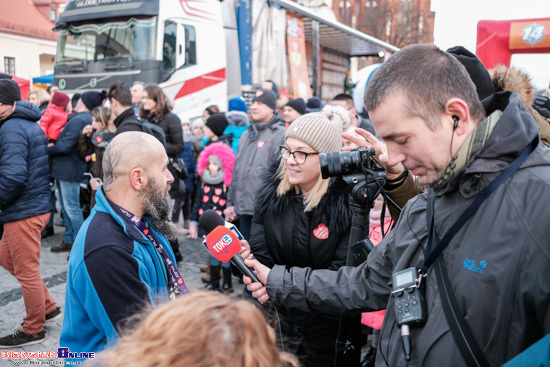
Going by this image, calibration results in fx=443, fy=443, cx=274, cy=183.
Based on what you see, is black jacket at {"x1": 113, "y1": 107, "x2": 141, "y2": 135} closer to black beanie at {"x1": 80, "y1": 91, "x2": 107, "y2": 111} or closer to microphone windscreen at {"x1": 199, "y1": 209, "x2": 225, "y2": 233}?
black beanie at {"x1": 80, "y1": 91, "x2": 107, "y2": 111}

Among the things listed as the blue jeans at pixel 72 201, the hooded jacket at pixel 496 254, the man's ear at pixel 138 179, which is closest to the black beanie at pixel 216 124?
the blue jeans at pixel 72 201

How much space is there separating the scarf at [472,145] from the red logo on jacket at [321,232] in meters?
1.14

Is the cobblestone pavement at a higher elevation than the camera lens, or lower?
lower

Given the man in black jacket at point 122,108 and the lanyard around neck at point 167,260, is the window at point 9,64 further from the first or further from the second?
the lanyard around neck at point 167,260

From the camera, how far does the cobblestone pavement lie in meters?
3.74

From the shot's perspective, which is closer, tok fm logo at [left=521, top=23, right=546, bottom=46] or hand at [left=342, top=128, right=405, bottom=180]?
hand at [left=342, top=128, right=405, bottom=180]

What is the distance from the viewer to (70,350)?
6.50ft

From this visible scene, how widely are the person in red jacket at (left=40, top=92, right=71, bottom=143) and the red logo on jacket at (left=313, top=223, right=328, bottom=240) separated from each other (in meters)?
5.50

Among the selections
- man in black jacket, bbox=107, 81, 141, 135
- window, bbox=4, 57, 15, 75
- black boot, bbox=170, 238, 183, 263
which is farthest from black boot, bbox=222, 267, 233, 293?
window, bbox=4, 57, 15, 75

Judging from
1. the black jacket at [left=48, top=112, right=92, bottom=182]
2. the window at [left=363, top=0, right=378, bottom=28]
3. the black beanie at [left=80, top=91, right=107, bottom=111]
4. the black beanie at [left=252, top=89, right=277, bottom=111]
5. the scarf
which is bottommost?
the black jacket at [left=48, top=112, right=92, bottom=182]

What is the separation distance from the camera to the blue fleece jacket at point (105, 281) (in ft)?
6.09

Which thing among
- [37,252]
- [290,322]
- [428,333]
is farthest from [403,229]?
[37,252]

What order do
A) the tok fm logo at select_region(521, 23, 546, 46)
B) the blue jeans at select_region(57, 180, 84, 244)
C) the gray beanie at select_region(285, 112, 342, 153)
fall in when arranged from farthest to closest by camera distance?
1. the tok fm logo at select_region(521, 23, 546, 46)
2. the blue jeans at select_region(57, 180, 84, 244)
3. the gray beanie at select_region(285, 112, 342, 153)

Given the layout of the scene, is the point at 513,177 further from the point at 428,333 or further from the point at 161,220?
the point at 161,220
